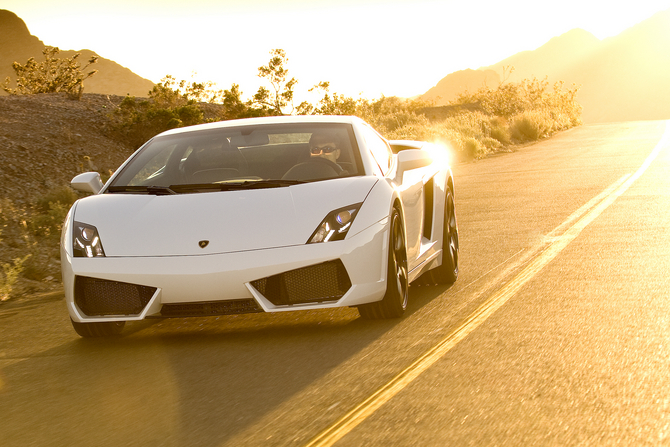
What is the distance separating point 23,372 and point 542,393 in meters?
2.96

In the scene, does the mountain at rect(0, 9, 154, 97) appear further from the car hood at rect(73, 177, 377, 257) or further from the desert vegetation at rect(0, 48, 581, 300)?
the car hood at rect(73, 177, 377, 257)

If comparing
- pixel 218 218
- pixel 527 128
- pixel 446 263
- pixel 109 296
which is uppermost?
pixel 218 218

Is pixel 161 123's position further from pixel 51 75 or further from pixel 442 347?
pixel 442 347

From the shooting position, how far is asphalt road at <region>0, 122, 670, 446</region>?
3719mm

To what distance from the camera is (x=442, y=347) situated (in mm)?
5090

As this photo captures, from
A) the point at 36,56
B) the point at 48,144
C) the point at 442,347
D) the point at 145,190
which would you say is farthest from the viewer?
the point at 36,56

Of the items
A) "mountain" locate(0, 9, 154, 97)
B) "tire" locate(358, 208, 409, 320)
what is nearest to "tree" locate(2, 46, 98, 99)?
"tire" locate(358, 208, 409, 320)

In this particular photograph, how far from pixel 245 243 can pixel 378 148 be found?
78.0 inches

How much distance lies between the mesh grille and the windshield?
0.86 meters

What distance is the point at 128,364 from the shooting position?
5.15 meters

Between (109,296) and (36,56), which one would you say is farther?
(36,56)

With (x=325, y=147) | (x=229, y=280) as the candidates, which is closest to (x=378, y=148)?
(x=325, y=147)

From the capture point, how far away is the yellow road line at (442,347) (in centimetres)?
372

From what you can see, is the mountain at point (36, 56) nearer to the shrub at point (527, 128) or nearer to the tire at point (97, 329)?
the shrub at point (527, 128)
